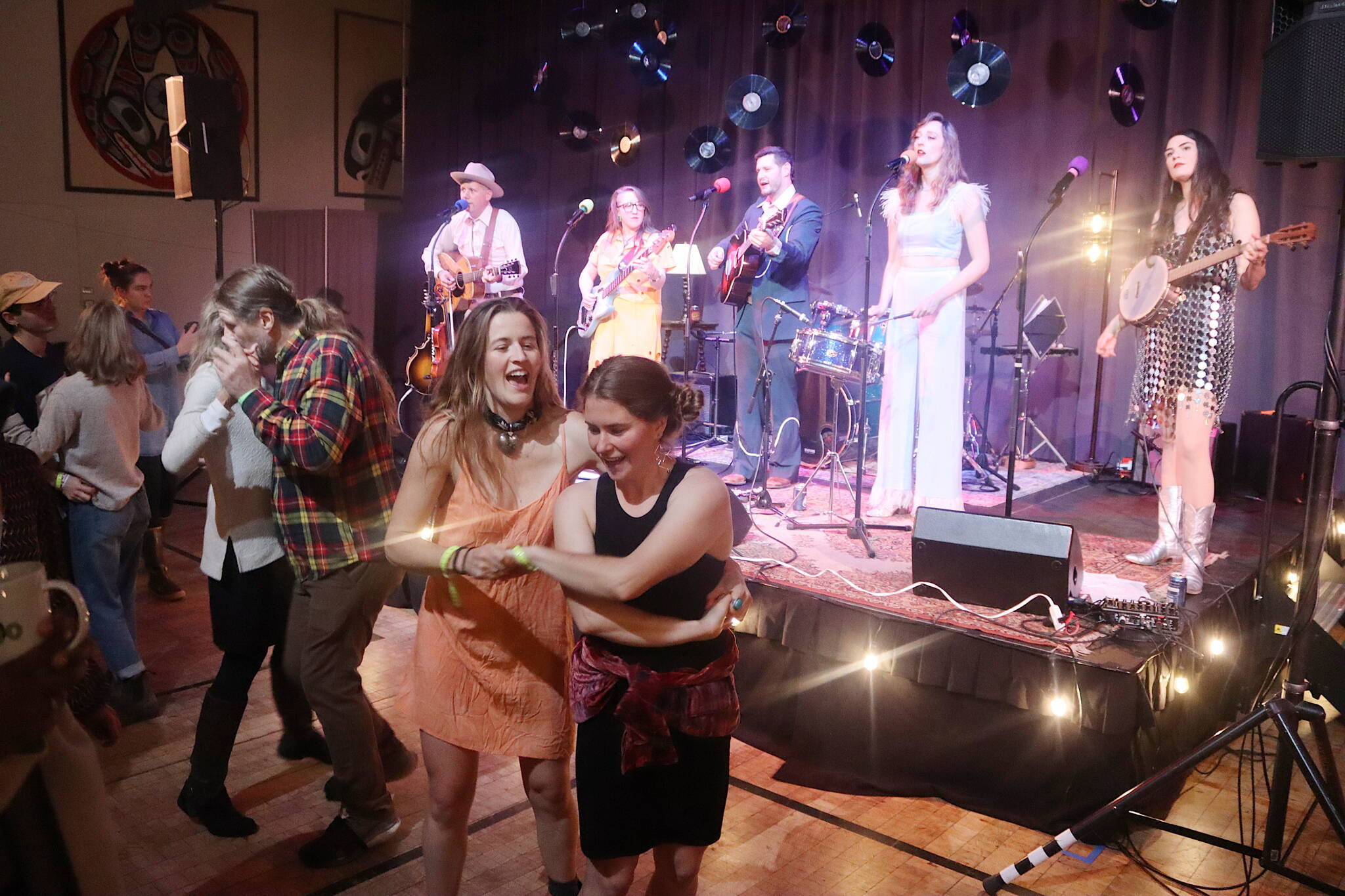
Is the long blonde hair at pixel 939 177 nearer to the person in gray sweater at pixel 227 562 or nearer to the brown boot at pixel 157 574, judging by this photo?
the person in gray sweater at pixel 227 562

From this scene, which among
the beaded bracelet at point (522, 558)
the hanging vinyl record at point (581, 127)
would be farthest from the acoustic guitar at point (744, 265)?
the hanging vinyl record at point (581, 127)

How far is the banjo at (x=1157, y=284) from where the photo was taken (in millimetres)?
4008

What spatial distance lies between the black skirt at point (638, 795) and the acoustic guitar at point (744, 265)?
427cm

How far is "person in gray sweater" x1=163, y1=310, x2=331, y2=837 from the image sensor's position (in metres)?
2.86

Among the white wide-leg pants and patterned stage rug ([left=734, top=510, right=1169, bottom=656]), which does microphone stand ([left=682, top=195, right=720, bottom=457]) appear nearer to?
the white wide-leg pants

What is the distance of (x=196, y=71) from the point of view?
969 cm

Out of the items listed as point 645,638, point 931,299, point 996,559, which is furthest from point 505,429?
point 931,299

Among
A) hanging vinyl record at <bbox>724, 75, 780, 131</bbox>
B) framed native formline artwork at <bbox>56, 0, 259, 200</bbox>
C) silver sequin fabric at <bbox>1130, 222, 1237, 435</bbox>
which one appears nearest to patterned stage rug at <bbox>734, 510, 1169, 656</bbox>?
silver sequin fabric at <bbox>1130, 222, 1237, 435</bbox>

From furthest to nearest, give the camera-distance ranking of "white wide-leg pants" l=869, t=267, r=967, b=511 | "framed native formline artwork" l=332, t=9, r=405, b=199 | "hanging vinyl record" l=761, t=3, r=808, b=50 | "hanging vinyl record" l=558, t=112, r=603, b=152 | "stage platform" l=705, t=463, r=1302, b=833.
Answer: "framed native formline artwork" l=332, t=9, r=405, b=199
"hanging vinyl record" l=558, t=112, r=603, b=152
"hanging vinyl record" l=761, t=3, r=808, b=50
"white wide-leg pants" l=869, t=267, r=967, b=511
"stage platform" l=705, t=463, r=1302, b=833

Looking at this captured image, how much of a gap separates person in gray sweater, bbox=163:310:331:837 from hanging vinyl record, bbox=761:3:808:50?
6.91 m

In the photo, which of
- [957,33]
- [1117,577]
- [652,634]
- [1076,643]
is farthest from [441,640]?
[957,33]

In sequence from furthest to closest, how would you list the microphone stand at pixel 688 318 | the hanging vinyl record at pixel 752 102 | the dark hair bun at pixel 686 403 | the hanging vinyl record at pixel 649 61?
1. the hanging vinyl record at pixel 649 61
2. the hanging vinyl record at pixel 752 102
3. the microphone stand at pixel 688 318
4. the dark hair bun at pixel 686 403

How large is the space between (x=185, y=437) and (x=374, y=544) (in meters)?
0.64

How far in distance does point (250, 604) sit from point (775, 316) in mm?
3864
